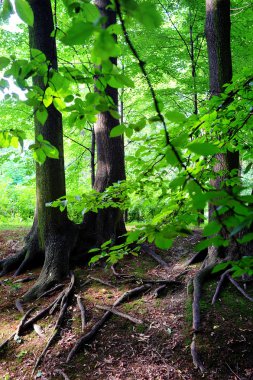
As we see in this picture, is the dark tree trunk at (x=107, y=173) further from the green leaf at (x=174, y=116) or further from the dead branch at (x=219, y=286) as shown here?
the green leaf at (x=174, y=116)

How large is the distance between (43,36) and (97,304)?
439cm

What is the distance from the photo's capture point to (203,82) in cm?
736

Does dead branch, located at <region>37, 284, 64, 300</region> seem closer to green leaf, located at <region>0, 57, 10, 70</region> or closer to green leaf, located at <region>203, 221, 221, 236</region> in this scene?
green leaf, located at <region>0, 57, 10, 70</region>

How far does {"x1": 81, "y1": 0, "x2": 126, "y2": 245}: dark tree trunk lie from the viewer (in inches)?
241

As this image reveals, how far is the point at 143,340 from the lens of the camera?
3.88 metres

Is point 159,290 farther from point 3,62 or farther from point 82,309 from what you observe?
point 3,62

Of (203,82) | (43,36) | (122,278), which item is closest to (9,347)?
(122,278)

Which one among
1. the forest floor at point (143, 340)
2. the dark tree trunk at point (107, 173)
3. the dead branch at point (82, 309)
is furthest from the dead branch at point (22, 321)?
the dark tree trunk at point (107, 173)

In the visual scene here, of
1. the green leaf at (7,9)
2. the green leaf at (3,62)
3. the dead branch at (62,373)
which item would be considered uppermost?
the green leaf at (7,9)

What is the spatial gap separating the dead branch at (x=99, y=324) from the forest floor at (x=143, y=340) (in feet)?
0.20

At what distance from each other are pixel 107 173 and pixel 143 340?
10.8 feet

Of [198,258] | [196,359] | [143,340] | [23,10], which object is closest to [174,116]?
[23,10]

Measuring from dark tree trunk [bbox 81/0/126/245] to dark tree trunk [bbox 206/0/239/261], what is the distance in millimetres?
2144

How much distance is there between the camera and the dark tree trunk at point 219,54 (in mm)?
4535
